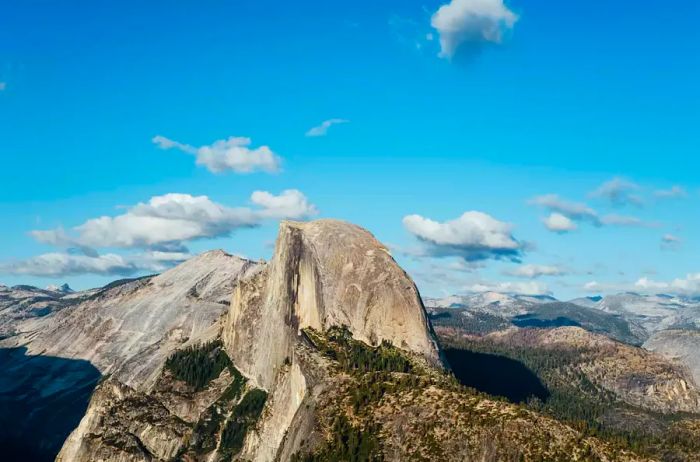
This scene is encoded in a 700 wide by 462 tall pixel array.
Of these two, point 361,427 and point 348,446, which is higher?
point 361,427

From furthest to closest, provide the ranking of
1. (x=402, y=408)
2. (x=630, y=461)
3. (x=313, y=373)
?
1. (x=313, y=373)
2. (x=402, y=408)
3. (x=630, y=461)

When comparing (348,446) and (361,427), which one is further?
(361,427)

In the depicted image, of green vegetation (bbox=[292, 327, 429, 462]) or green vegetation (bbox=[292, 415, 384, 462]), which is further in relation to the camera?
green vegetation (bbox=[292, 327, 429, 462])

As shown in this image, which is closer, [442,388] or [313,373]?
[442,388]

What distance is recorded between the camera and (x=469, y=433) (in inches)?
5581

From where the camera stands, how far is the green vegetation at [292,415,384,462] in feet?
491

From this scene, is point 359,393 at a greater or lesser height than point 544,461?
greater

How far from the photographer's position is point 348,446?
15388 cm

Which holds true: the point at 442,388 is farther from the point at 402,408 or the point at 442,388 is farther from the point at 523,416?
the point at 523,416

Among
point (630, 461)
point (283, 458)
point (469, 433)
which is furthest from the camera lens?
Result: point (283, 458)

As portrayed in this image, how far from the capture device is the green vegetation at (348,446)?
491ft

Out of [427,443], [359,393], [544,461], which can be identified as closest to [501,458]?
[544,461]

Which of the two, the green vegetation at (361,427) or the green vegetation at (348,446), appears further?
the green vegetation at (361,427)

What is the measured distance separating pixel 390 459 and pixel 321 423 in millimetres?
24631
